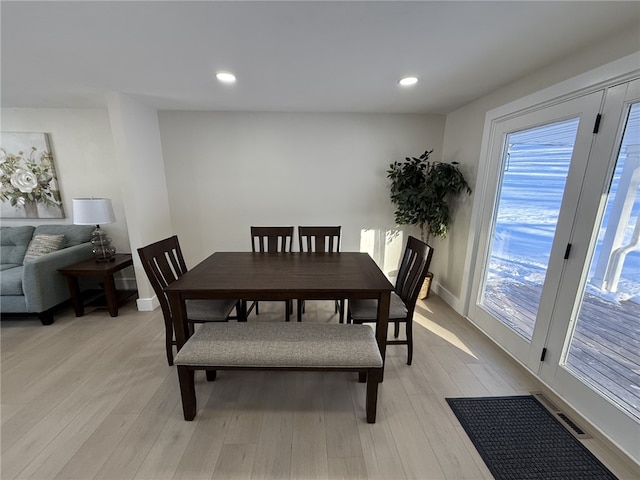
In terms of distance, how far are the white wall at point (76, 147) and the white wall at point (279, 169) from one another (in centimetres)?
70

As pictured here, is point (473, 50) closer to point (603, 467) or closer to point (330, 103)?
point (330, 103)

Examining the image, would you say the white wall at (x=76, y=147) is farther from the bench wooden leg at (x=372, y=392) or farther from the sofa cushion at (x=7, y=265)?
the bench wooden leg at (x=372, y=392)

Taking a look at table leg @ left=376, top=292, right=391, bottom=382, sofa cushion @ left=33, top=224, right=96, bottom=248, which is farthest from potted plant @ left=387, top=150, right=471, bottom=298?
sofa cushion @ left=33, top=224, right=96, bottom=248

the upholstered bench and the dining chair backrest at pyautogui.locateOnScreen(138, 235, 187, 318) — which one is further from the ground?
the dining chair backrest at pyautogui.locateOnScreen(138, 235, 187, 318)

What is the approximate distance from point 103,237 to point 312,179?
8.40 ft

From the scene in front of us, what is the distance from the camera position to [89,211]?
2.63 m

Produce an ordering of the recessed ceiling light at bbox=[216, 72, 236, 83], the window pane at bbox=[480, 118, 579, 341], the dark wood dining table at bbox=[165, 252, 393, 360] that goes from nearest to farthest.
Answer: the dark wood dining table at bbox=[165, 252, 393, 360] → the window pane at bbox=[480, 118, 579, 341] → the recessed ceiling light at bbox=[216, 72, 236, 83]

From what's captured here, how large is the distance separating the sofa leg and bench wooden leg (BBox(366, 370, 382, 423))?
328 cm

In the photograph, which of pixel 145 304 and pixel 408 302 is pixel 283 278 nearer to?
pixel 408 302

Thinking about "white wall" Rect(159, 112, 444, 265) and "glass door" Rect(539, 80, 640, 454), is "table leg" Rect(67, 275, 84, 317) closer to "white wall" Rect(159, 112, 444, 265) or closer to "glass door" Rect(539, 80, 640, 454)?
"white wall" Rect(159, 112, 444, 265)

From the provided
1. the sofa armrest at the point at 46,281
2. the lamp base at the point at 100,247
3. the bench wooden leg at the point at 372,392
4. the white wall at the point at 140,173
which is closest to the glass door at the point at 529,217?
the bench wooden leg at the point at 372,392

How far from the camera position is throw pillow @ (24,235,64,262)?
112 inches

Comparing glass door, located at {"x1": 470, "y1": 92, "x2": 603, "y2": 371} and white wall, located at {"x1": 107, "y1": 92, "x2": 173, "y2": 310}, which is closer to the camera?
glass door, located at {"x1": 470, "y1": 92, "x2": 603, "y2": 371}

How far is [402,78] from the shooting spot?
207 centimetres
